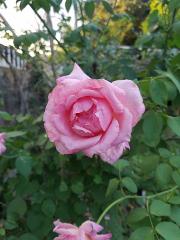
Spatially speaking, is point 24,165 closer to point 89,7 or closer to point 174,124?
point 174,124

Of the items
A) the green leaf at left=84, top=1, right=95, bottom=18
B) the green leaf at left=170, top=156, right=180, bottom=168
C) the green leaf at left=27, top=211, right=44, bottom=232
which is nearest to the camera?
the green leaf at left=170, top=156, right=180, bottom=168

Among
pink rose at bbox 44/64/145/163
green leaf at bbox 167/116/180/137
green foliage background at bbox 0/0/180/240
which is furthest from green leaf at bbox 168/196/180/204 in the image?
pink rose at bbox 44/64/145/163

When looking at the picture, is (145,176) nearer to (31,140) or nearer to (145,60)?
(31,140)

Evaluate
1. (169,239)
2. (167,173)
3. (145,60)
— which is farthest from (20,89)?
(169,239)

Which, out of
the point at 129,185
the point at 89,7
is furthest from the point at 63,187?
the point at 89,7

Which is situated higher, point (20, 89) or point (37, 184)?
point (37, 184)

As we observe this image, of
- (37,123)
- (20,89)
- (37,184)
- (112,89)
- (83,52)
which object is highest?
(112,89)

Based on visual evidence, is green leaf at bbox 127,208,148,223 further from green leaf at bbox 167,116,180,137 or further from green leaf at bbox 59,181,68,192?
green leaf at bbox 59,181,68,192
